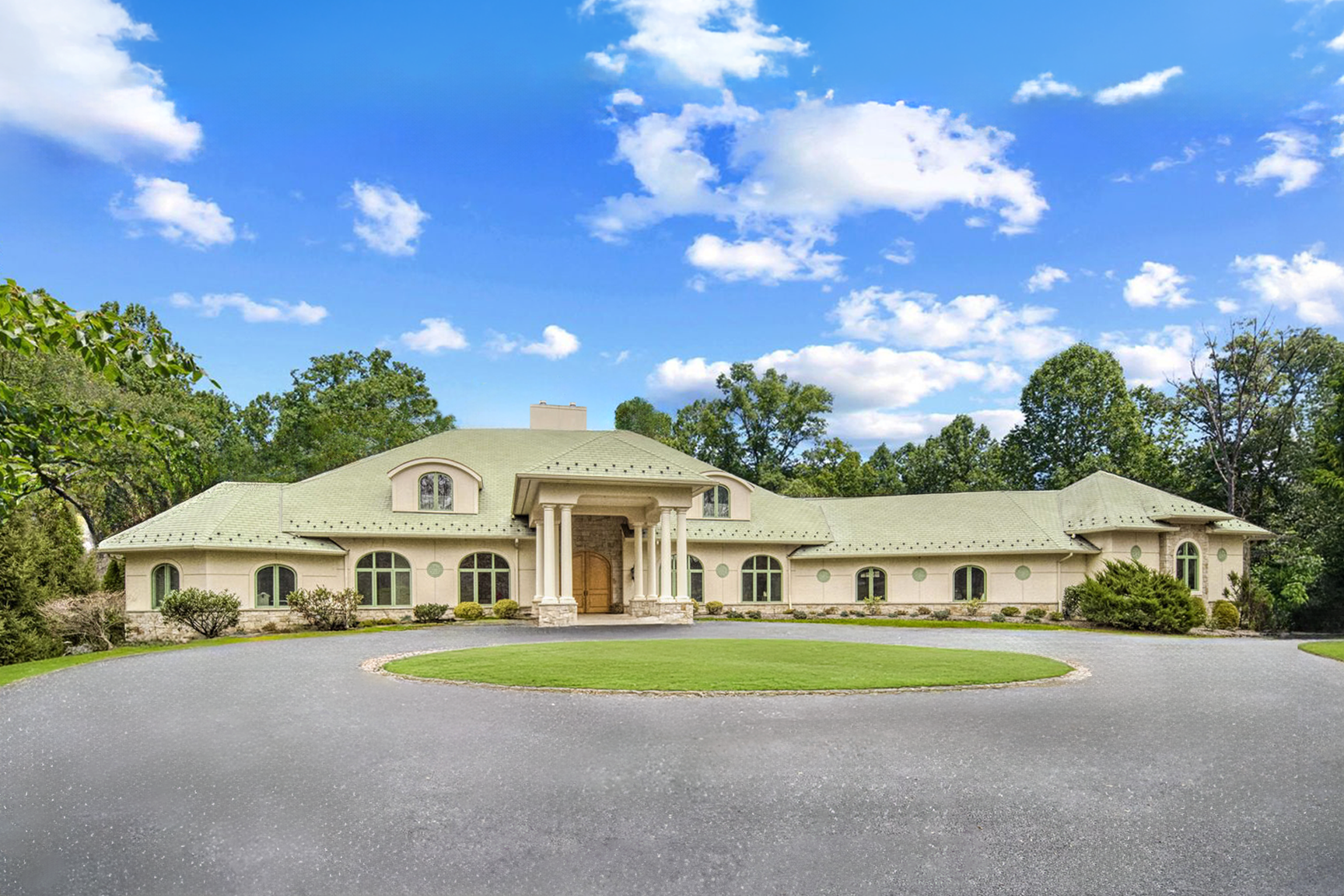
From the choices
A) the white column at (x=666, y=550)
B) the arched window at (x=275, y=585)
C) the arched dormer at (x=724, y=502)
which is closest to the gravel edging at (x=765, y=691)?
the white column at (x=666, y=550)

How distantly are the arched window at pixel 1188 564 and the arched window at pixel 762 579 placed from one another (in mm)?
13992

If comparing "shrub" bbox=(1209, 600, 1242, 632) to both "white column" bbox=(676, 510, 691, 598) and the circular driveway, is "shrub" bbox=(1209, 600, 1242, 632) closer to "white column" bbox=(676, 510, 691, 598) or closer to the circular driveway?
"white column" bbox=(676, 510, 691, 598)

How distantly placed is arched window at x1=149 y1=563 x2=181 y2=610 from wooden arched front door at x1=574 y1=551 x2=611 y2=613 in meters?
13.0

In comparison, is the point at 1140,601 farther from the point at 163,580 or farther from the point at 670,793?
the point at 163,580

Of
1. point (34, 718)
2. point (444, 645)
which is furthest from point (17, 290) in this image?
point (444, 645)

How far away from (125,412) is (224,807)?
3.81 metres

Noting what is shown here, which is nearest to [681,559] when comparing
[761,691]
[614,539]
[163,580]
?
[614,539]

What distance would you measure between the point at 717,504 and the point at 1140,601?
48.5ft

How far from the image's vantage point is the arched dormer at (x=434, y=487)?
93.9 feet

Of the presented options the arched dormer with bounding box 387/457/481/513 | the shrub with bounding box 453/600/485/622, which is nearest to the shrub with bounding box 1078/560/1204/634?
the shrub with bounding box 453/600/485/622

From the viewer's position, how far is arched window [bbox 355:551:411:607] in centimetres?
2739

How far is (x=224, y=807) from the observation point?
691 cm

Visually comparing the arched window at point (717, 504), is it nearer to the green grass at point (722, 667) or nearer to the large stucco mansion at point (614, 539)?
the large stucco mansion at point (614, 539)

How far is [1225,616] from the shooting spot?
28453mm
